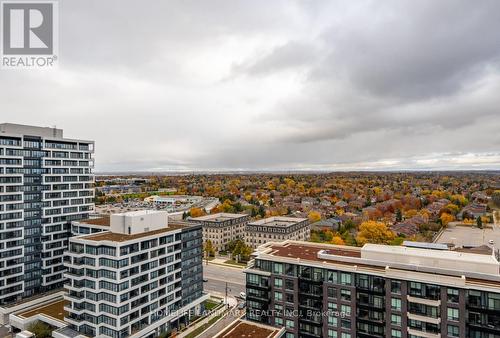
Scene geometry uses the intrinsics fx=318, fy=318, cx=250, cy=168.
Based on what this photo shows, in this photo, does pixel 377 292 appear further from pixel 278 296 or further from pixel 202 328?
pixel 202 328

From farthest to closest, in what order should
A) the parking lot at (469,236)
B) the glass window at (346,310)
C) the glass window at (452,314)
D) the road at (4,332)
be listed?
1. the parking lot at (469,236)
2. the road at (4,332)
3. the glass window at (346,310)
4. the glass window at (452,314)

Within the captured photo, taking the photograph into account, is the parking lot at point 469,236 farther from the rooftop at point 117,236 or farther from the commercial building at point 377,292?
the rooftop at point 117,236

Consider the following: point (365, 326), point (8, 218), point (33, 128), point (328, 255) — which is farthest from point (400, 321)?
point (33, 128)

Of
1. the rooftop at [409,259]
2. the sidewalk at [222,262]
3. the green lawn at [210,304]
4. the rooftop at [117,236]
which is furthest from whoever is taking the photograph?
the sidewalk at [222,262]

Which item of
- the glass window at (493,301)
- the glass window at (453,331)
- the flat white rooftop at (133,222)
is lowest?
the glass window at (453,331)

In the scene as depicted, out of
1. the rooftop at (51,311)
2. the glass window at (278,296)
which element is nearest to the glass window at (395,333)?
the glass window at (278,296)

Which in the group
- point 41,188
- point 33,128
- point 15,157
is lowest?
point 41,188

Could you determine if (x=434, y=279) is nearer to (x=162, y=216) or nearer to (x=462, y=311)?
(x=462, y=311)
